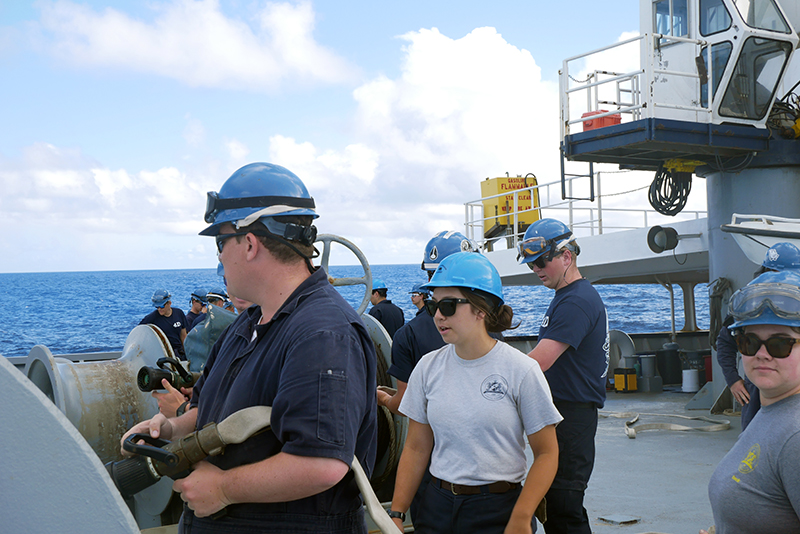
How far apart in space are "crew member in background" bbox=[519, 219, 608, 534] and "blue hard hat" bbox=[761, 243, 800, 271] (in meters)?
1.60

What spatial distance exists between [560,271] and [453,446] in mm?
1341

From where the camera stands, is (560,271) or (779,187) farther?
(779,187)

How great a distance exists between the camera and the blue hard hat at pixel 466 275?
2.70 metres

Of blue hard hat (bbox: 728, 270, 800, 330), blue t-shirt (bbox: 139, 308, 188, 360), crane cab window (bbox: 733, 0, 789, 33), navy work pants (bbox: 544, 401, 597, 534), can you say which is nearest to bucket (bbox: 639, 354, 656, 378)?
crane cab window (bbox: 733, 0, 789, 33)

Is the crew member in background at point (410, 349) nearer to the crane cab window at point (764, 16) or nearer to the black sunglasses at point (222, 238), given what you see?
the black sunglasses at point (222, 238)

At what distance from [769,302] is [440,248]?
7.55 feet

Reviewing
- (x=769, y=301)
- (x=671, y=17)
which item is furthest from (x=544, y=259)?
(x=671, y=17)

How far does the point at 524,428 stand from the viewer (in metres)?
2.65

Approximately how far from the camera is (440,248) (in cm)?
412

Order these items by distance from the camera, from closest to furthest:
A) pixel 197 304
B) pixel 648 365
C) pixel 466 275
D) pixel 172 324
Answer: pixel 466 275
pixel 172 324
pixel 197 304
pixel 648 365

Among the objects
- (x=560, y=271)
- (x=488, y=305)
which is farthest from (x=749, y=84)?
(x=488, y=305)

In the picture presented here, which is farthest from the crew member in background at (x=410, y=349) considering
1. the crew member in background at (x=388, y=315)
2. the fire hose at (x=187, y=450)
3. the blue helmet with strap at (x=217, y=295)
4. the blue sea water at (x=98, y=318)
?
the blue sea water at (x=98, y=318)

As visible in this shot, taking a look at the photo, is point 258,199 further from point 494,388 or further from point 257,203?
point 494,388

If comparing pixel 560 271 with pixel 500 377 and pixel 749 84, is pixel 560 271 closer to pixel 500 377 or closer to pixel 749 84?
pixel 500 377
